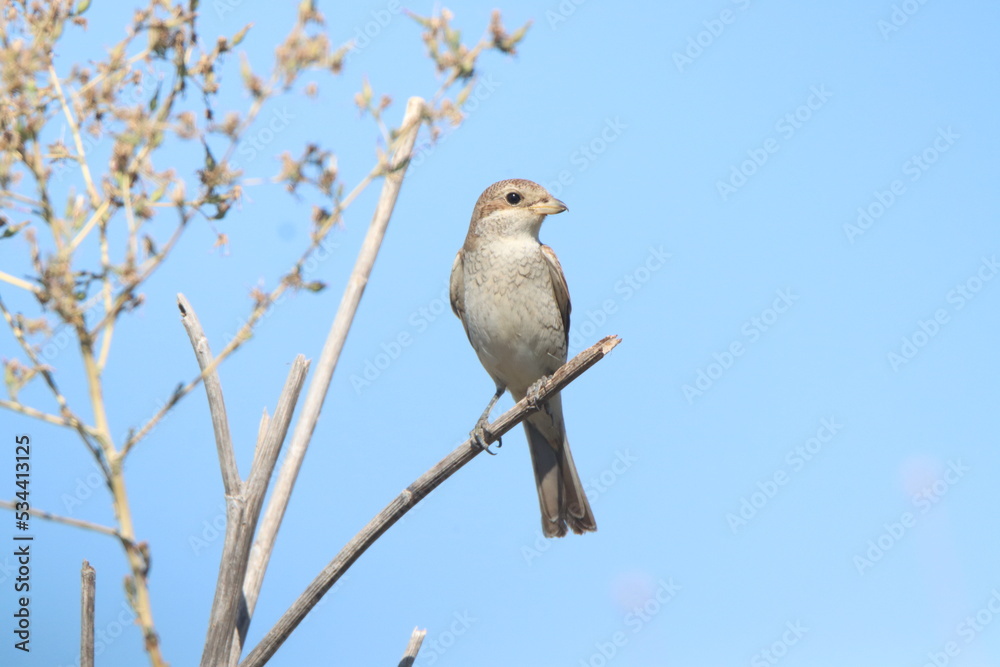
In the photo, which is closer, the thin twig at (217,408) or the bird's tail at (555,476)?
the thin twig at (217,408)

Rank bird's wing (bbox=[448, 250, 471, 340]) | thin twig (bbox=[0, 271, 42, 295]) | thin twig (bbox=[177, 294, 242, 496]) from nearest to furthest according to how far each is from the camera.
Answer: thin twig (bbox=[0, 271, 42, 295])
thin twig (bbox=[177, 294, 242, 496])
bird's wing (bbox=[448, 250, 471, 340])

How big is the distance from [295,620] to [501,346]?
1.86 metres

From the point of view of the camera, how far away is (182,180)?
5.80 feet

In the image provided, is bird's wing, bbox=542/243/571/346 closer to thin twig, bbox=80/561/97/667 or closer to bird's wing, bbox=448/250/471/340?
bird's wing, bbox=448/250/471/340

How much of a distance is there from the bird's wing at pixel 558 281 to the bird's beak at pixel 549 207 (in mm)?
173

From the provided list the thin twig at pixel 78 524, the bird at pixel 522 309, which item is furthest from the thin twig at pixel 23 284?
the bird at pixel 522 309

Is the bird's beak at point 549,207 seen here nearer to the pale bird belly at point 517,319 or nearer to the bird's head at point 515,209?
the bird's head at point 515,209

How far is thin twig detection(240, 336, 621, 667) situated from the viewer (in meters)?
2.32

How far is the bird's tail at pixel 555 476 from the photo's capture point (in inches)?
160

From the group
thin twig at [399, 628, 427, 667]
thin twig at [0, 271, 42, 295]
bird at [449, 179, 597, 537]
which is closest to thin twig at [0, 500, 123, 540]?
thin twig at [0, 271, 42, 295]

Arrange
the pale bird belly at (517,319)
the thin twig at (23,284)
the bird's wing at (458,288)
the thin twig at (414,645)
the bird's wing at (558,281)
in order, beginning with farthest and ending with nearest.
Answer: the bird's wing at (458,288) < the bird's wing at (558,281) < the pale bird belly at (517,319) < the thin twig at (414,645) < the thin twig at (23,284)

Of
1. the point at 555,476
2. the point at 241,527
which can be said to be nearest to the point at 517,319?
the point at 555,476

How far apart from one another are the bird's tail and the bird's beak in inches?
34.1

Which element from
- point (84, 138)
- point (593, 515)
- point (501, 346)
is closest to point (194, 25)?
point (84, 138)
